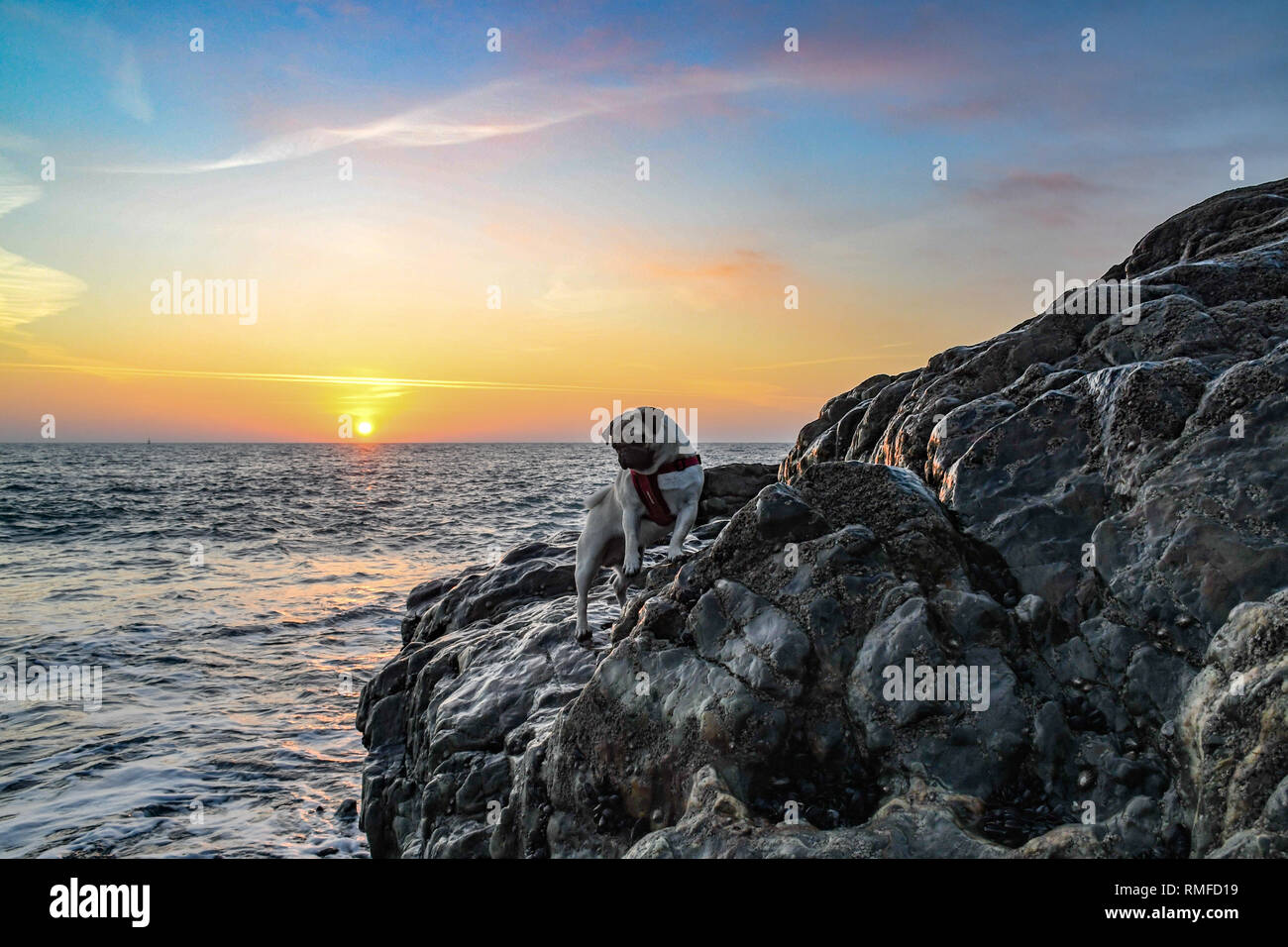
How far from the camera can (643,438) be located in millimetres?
6543

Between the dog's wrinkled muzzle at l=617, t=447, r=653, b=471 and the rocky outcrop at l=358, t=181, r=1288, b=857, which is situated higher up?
the dog's wrinkled muzzle at l=617, t=447, r=653, b=471

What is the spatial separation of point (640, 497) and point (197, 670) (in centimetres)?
1220

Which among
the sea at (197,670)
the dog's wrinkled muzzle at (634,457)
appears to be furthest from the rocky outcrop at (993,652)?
the sea at (197,670)

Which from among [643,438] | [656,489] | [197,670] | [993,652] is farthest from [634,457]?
[197,670]

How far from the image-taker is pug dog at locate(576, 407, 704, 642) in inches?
257

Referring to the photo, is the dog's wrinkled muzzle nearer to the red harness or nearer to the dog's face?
the dog's face

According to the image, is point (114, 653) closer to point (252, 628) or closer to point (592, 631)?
point (252, 628)

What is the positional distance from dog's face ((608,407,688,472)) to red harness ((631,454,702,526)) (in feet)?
0.30

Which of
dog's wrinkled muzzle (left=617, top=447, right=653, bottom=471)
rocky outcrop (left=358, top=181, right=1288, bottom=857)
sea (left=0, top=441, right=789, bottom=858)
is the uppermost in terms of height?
dog's wrinkled muzzle (left=617, top=447, right=653, bottom=471)

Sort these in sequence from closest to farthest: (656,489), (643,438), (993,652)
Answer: (993,652)
(643,438)
(656,489)

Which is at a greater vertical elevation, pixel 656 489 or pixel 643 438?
pixel 643 438

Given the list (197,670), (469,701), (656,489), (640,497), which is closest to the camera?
(656,489)

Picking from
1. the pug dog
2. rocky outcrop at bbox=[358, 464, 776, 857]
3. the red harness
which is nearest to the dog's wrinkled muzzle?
the pug dog

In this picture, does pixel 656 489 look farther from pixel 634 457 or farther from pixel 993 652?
pixel 993 652
